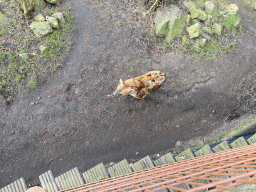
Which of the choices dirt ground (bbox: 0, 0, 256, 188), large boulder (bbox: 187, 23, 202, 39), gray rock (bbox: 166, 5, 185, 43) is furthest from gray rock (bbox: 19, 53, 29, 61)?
large boulder (bbox: 187, 23, 202, 39)

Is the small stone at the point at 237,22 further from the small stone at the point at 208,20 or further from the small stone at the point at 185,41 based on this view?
the small stone at the point at 185,41

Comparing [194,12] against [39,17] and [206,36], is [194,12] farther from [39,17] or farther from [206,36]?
[39,17]

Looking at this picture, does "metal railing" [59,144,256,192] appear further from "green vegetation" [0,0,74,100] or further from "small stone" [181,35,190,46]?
"small stone" [181,35,190,46]

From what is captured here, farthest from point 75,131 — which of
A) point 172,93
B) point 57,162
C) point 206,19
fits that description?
point 206,19

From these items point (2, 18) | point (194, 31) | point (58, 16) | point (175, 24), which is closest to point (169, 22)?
point (175, 24)

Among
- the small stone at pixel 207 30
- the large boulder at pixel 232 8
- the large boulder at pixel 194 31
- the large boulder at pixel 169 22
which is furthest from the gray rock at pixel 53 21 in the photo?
the large boulder at pixel 232 8

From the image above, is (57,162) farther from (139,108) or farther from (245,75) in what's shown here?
(245,75)
